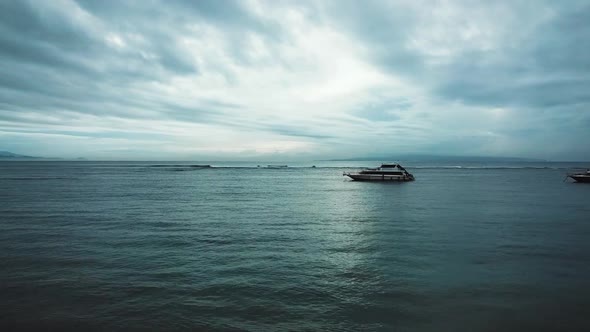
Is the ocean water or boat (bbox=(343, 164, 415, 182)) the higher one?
boat (bbox=(343, 164, 415, 182))

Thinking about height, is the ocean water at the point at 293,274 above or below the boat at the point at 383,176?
below

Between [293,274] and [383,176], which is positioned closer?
[293,274]

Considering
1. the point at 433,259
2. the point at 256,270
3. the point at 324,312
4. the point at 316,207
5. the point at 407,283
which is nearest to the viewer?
the point at 324,312

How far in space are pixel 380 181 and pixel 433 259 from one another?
69073 mm

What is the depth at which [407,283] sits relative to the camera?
13.2m

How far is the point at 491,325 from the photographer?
984 centimetres

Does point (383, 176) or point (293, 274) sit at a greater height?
point (383, 176)

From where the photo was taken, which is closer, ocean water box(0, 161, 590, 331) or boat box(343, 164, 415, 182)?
ocean water box(0, 161, 590, 331)

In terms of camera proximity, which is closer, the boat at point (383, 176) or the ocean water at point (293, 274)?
the ocean water at point (293, 274)

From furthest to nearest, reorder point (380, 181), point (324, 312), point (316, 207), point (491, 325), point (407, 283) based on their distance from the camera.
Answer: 1. point (380, 181)
2. point (316, 207)
3. point (407, 283)
4. point (324, 312)
5. point (491, 325)

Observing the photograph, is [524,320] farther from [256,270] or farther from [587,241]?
[587,241]

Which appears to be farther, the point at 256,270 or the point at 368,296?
the point at 256,270

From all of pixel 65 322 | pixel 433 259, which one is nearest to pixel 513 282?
pixel 433 259

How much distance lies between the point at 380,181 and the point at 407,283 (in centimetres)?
7258
